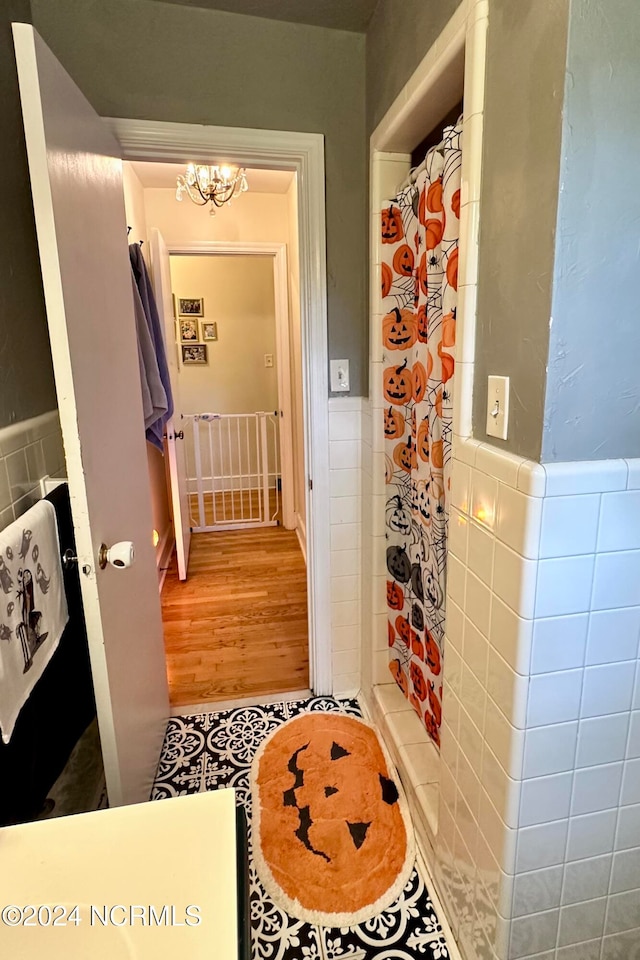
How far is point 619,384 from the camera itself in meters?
0.89

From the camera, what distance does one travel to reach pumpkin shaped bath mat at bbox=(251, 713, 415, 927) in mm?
1368

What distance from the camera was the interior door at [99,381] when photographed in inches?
39.0

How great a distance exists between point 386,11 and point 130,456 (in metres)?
1.50

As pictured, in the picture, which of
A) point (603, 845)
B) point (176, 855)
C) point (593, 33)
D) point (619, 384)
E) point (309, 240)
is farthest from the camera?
point (309, 240)

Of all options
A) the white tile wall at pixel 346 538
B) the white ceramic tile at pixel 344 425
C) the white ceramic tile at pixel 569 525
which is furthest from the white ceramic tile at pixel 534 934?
the white ceramic tile at pixel 344 425

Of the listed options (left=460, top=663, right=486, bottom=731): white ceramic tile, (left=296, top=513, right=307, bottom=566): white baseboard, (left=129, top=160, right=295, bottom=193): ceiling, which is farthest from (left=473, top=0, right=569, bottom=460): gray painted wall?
(left=296, top=513, right=307, bottom=566): white baseboard

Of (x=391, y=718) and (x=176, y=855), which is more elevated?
(x=176, y=855)

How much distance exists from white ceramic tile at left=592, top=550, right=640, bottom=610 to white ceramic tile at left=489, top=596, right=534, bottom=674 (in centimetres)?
14

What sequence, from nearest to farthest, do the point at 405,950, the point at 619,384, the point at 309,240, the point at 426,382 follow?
1. the point at 619,384
2. the point at 405,950
3. the point at 426,382
4. the point at 309,240

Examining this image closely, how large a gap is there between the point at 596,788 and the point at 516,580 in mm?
496

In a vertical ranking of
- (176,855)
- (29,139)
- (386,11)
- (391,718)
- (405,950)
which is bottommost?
(405,950)

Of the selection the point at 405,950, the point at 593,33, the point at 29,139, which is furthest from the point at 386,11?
the point at 405,950

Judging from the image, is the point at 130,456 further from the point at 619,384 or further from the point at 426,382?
the point at 619,384

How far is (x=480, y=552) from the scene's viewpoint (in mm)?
1061
